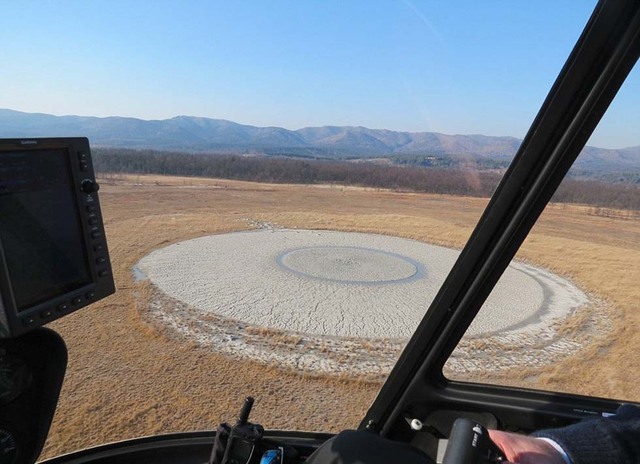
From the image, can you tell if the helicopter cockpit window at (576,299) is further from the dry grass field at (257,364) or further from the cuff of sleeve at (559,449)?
the cuff of sleeve at (559,449)

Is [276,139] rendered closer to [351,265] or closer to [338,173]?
[338,173]

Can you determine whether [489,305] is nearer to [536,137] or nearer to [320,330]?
[536,137]

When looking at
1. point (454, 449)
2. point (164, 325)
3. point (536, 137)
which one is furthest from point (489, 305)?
point (164, 325)

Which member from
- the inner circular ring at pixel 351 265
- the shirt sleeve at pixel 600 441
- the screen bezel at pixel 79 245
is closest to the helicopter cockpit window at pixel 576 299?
the shirt sleeve at pixel 600 441

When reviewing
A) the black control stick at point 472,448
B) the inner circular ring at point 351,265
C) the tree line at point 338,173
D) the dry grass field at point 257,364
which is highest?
the tree line at point 338,173

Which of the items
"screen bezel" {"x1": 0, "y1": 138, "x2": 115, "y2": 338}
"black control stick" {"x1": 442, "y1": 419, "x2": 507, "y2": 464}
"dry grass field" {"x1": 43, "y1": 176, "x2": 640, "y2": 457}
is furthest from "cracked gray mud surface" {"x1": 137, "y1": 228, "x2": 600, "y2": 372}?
"screen bezel" {"x1": 0, "y1": 138, "x2": 115, "y2": 338}
